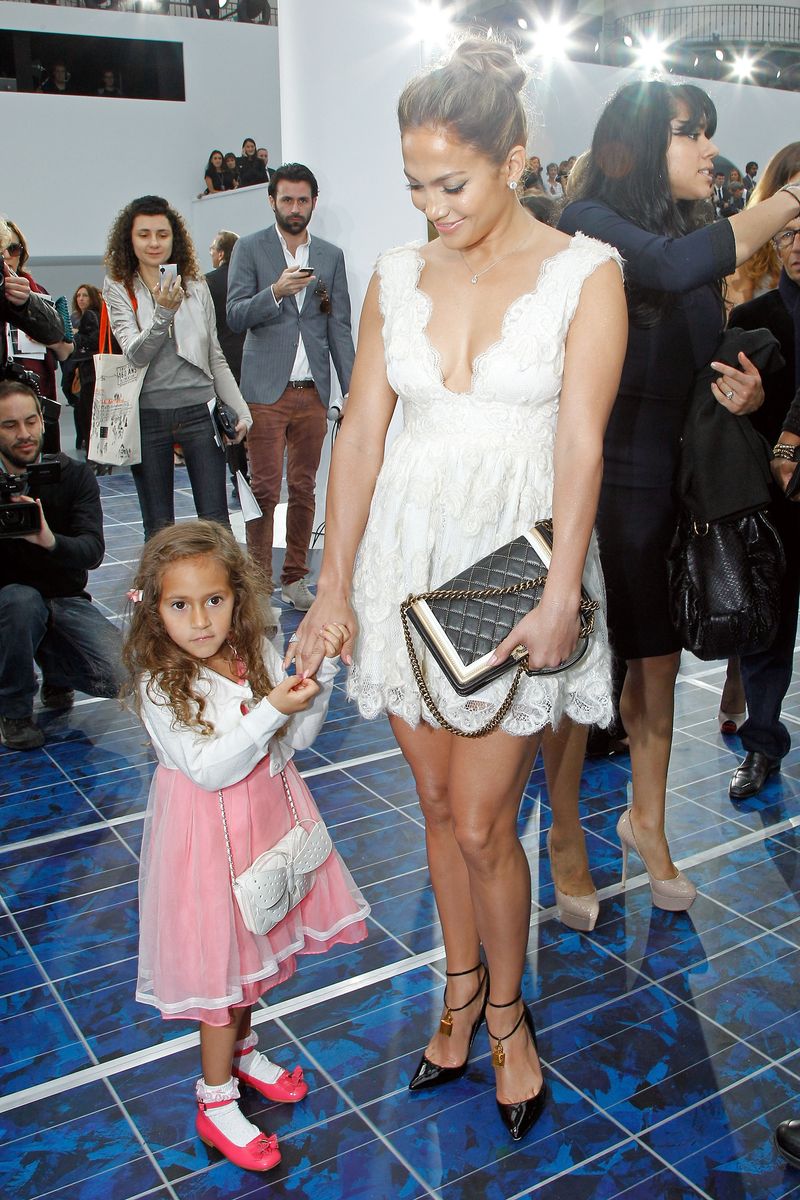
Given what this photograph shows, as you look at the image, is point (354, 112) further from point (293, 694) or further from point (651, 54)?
point (651, 54)

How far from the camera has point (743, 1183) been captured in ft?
6.15

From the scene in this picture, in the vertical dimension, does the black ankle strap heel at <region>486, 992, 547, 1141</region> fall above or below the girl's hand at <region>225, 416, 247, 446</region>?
below

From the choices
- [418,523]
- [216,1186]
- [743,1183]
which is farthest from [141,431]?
[743,1183]

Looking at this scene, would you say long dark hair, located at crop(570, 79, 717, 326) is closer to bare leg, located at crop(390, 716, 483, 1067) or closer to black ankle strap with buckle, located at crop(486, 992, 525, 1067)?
bare leg, located at crop(390, 716, 483, 1067)

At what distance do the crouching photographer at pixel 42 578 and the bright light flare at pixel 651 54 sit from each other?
40.5 ft

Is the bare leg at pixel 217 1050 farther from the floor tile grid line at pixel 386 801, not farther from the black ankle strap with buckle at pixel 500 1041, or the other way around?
the floor tile grid line at pixel 386 801

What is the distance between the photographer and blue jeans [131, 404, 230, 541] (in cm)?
433

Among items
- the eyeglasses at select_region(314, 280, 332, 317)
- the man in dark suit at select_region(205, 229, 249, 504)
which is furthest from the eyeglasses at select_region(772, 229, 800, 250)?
the man in dark suit at select_region(205, 229, 249, 504)

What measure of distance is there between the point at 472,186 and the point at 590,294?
0.24 meters

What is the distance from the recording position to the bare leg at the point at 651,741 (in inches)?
102

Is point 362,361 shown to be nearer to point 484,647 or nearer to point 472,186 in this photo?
point 472,186

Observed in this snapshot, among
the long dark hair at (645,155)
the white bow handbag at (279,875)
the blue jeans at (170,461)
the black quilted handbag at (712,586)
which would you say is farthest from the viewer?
the blue jeans at (170,461)

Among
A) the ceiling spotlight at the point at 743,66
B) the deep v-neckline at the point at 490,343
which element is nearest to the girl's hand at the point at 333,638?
the deep v-neckline at the point at 490,343

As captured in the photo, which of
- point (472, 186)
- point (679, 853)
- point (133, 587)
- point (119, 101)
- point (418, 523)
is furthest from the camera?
point (119, 101)
